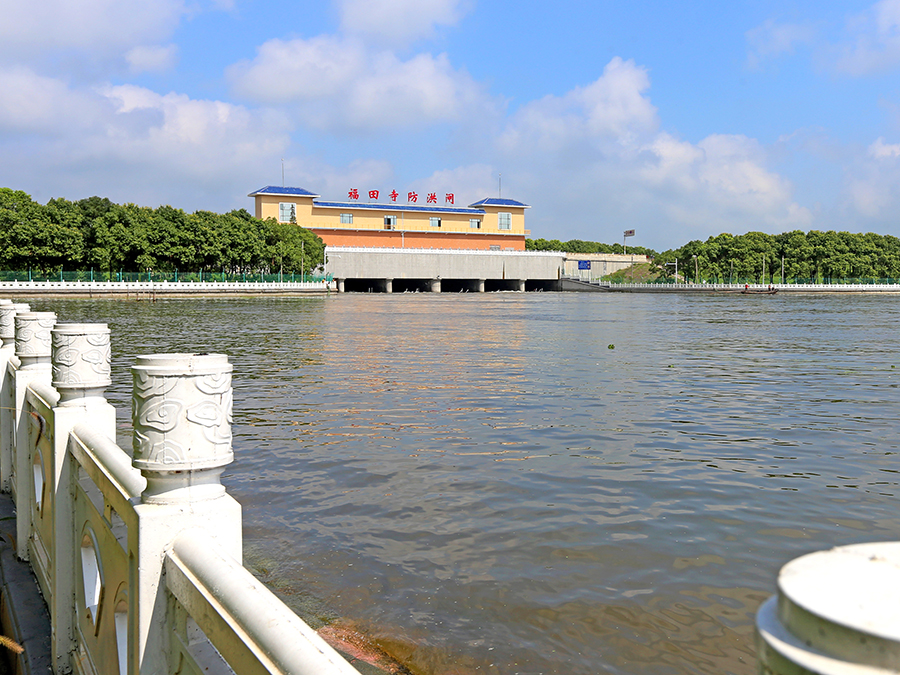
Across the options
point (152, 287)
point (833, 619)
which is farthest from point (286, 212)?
point (833, 619)

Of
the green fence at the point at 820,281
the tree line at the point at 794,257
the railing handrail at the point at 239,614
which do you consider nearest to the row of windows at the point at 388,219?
the tree line at the point at 794,257

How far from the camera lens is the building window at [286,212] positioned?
274 ft

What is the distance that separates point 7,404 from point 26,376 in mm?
1141

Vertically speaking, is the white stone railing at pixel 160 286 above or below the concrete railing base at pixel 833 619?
above

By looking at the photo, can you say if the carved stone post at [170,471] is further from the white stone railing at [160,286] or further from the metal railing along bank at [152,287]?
the white stone railing at [160,286]

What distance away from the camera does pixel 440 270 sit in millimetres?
86250

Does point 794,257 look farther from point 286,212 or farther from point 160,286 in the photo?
point 160,286

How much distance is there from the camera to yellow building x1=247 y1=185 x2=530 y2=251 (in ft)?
276

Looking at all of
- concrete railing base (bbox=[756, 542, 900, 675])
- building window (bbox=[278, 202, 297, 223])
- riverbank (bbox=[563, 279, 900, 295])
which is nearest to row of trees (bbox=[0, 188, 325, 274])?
building window (bbox=[278, 202, 297, 223])

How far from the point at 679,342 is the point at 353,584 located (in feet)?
61.5

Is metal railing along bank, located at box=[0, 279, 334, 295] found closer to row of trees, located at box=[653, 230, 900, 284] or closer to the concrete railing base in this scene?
row of trees, located at box=[653, 230, 900, 284]

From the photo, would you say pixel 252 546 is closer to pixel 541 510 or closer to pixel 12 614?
pixel 12 614

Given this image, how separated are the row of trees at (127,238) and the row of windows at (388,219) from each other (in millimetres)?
13418

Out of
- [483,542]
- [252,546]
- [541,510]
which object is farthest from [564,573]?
[252,546]
